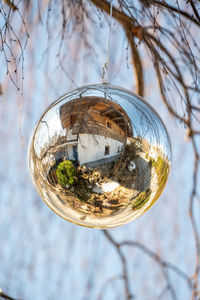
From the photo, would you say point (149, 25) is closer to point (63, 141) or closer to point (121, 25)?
point (121, 25)

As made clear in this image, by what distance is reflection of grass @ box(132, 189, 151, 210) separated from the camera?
77 centimetres

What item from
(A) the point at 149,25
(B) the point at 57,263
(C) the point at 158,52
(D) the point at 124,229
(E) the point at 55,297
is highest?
(A) the point at 149,25

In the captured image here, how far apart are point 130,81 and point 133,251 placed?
897mm

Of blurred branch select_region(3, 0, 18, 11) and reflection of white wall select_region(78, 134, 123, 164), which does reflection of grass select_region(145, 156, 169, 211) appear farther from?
blurred branch select_region(3, 0, 18, 11)

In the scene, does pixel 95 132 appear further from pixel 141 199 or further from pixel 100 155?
pixel 141 199

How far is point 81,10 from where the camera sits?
53.2 inches

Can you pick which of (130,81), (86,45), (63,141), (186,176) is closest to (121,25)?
(86,45)

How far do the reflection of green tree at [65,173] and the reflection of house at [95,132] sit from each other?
14 mm

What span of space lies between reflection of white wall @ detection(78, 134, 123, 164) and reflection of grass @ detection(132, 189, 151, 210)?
0.11 m

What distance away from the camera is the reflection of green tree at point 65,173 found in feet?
2.38

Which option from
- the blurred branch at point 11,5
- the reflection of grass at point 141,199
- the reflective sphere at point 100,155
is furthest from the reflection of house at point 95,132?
the blurred branch at point 11,5

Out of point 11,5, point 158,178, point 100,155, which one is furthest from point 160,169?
point 11,5

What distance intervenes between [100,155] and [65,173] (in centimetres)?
7

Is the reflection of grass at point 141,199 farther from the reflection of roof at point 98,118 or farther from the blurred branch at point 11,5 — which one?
the blurred branch at point 11,5
